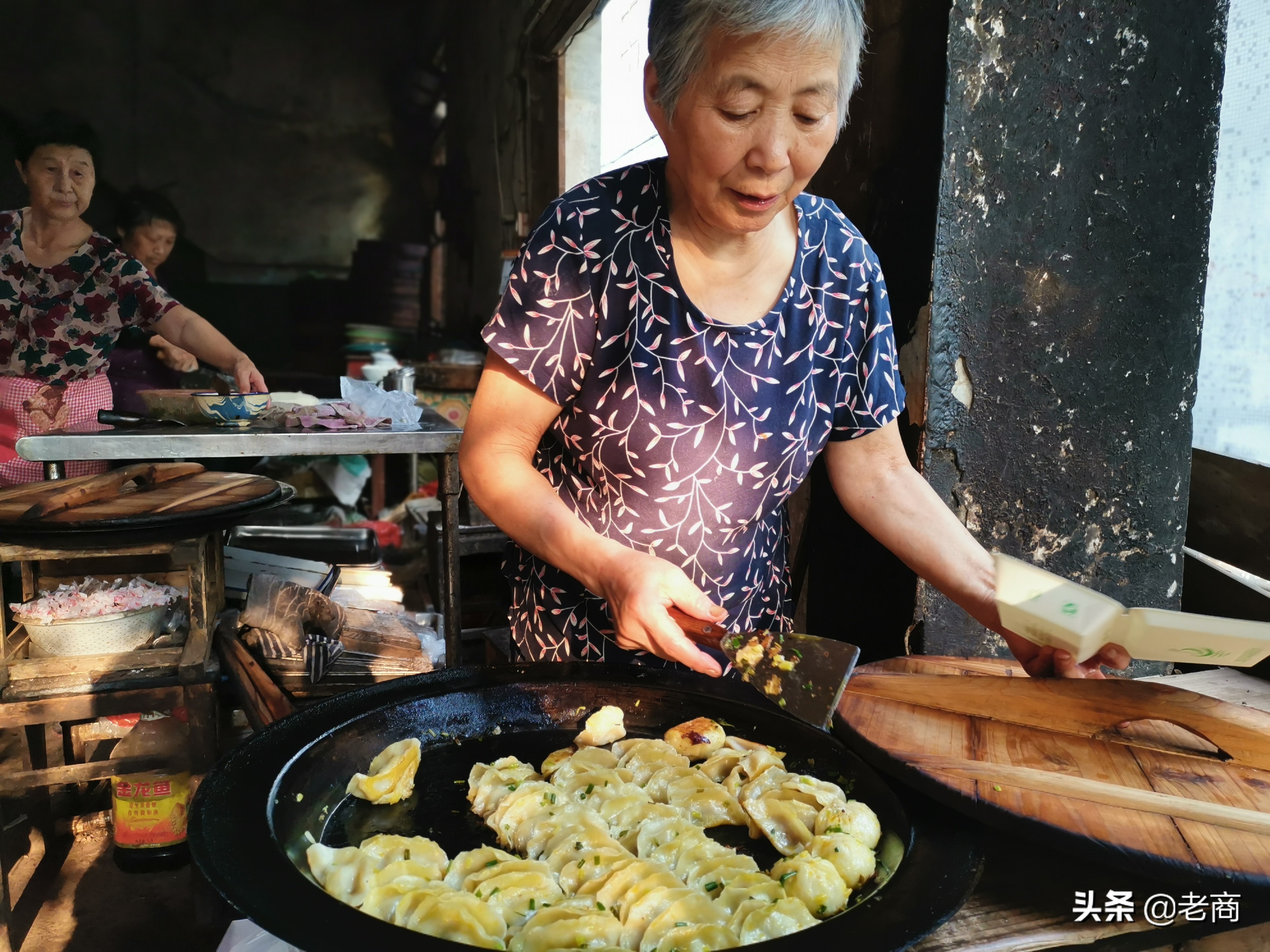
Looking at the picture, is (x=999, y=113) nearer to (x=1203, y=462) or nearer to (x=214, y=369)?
(x=1203, y=462)

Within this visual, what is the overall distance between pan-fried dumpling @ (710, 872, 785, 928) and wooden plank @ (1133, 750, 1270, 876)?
0.47 m

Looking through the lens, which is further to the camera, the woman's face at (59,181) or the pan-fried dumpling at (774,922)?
the woman's face at (59,181)

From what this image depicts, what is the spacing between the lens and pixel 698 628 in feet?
4.28

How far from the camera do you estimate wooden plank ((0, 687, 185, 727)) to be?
103 inches

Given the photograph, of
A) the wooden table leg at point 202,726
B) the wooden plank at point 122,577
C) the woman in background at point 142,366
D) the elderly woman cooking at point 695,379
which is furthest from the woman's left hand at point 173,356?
the elderly woman cooking at point 695,379

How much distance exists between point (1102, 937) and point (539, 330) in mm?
1257

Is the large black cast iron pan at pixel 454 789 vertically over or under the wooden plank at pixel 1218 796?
under

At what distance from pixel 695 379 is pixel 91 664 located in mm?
2250

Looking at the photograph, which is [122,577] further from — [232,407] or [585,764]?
[585,764]

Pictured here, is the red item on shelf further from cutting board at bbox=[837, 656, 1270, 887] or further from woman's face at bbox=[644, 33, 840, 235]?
cutting board at bbox=[837, 656, 1270, 887]

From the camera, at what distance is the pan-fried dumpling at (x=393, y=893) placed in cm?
105

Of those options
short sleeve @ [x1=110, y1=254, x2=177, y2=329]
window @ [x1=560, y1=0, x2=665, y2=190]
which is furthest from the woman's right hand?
window @ [x1=560, y1=0, x2=665, y2=190]

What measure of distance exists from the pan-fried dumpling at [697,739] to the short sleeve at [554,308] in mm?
654

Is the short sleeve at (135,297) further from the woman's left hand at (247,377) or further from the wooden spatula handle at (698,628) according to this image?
the wooden spatula handle at (698,628)
